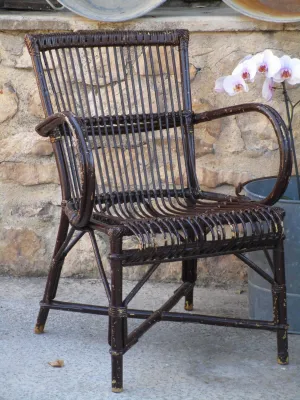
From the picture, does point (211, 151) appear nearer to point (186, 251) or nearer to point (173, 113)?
point (173, 113)

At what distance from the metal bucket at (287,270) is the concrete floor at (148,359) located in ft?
0.24

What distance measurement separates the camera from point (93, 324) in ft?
9.42

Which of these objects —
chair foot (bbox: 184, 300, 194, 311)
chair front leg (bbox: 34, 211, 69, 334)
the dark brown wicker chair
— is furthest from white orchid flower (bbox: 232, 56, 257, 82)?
chair foot (bbox: 184, 300, 194, 311)

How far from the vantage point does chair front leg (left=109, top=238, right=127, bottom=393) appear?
2.26 metres

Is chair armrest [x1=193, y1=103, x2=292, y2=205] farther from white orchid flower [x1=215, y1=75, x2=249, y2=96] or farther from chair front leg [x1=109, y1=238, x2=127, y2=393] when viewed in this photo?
chair front leg [x1=109, y1=238, x2=127, y2=393]

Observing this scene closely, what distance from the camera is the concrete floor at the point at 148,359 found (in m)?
2.36

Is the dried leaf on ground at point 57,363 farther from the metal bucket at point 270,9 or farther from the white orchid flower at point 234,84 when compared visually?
the metal bucket at point 270,9

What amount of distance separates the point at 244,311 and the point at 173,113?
2.48ft

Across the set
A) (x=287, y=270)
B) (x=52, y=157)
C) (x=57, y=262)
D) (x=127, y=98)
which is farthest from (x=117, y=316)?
(x=52, y=157)

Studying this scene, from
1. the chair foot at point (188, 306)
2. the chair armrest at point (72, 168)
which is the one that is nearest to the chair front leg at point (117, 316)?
the chair armrest at point (72, 168)

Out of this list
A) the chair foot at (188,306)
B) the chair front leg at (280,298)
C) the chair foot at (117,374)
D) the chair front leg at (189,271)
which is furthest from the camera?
the chair foot at (188,306)

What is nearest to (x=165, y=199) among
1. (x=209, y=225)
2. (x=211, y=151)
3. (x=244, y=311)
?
(x=211, y=151)

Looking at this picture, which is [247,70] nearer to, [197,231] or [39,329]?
[197,231]

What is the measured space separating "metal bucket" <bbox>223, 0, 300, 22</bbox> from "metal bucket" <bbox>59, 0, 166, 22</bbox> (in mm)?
284
